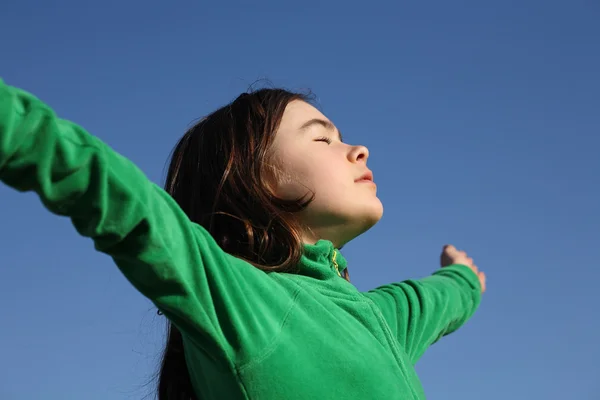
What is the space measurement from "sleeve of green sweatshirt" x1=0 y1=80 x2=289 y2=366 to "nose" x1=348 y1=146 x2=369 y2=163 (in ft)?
2.48

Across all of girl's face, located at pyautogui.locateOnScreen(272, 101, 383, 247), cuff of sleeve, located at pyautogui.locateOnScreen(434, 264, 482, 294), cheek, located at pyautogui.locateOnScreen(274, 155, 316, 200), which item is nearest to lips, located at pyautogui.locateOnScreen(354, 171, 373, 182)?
girl's face, located at pyautogui.locateOnScreen(272, 101, 383, 247)

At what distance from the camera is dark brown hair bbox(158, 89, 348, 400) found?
8.73 feet

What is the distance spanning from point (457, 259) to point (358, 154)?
1405mm

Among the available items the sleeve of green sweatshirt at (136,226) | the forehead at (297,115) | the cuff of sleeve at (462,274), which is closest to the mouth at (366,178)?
the forehead at (297,115)

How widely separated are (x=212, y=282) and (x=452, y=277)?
206 centimetres

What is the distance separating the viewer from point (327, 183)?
275 centimetres

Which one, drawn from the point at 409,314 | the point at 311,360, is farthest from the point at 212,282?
the point at 409,314

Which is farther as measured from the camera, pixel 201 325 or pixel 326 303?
pixel 326 303

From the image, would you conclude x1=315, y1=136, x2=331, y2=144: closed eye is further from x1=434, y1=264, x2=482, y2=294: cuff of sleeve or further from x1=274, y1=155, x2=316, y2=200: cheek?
x1=434, y1=264, x2=482, y2=294: cuff of sleeve

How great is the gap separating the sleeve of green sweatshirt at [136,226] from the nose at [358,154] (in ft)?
2.48

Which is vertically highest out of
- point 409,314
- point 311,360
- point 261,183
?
point 261,183

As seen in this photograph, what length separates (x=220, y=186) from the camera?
2852 mm

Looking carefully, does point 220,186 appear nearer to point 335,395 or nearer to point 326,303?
point 326,303

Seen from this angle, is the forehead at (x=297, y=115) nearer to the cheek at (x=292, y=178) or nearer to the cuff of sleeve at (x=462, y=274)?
the cheek at (x=292, y=178)
